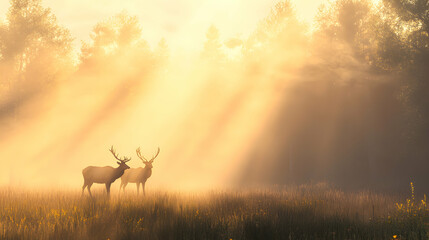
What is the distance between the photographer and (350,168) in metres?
30.8

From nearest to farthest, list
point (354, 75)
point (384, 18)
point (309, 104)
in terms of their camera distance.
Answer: point (384, 18) → point (354, 75) → point (309, 104)

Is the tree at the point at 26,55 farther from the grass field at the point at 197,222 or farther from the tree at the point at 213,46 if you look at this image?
the tree at the point at 213,46

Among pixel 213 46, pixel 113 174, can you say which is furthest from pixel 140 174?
pixel 213 46

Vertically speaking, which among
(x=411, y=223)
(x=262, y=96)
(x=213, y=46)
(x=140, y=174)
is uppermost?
(x=213, y=46)

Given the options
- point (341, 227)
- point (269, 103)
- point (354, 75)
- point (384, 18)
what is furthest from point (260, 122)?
point (341, 227)

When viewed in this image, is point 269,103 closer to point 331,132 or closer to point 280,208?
point 331,132

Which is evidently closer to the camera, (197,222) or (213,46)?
(197,222)

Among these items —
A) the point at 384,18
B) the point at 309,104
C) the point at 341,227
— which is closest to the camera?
the point at 341,227

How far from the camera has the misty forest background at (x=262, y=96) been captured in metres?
22.0

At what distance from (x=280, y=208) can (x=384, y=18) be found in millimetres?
19712

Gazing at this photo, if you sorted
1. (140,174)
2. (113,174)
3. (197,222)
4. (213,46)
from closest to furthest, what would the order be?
1. (197,222)
2. (113,174)
3. (140,174)
4. (213,46)

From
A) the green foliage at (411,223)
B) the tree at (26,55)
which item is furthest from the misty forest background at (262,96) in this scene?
the green foliage at (411,223)

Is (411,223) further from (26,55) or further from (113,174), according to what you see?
(26,55)

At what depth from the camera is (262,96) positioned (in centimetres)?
2928
